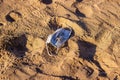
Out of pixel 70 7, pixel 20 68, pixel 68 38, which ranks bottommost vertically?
pixel 20 68

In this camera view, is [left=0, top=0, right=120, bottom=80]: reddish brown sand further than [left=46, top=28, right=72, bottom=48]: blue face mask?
No

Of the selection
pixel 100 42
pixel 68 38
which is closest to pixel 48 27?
pixel 68 38

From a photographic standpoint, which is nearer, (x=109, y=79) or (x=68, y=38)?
(x=109, y=79)

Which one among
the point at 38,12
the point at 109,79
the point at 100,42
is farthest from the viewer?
the point at 38,12

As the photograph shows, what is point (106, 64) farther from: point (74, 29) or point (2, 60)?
point (2, 60)

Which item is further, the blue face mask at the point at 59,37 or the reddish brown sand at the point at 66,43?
the blue face mask at the point at 59,37

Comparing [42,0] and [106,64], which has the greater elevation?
[42,0]

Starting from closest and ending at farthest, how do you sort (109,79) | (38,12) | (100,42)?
1. (109,79)
2. (100,42)
3. (38,12)
